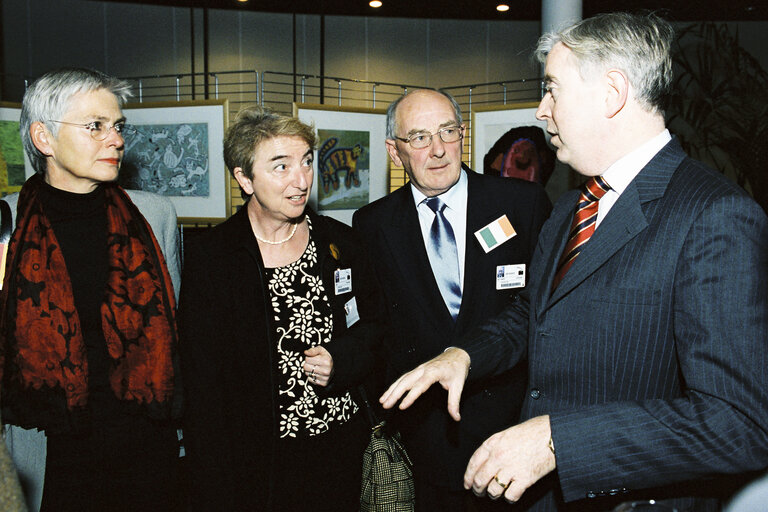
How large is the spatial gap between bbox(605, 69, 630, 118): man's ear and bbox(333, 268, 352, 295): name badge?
118 cm

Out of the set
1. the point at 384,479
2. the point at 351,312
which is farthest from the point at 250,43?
the point at 384,479

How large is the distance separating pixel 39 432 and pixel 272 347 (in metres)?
0.80

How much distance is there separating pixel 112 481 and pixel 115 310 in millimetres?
583

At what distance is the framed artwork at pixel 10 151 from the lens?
11.5 feet

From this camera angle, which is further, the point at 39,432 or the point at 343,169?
the point at 343,169

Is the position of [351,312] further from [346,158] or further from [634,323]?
[346,158]

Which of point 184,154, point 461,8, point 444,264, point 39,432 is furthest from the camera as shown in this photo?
point 461,8

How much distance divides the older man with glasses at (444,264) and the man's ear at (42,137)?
48.2 inches

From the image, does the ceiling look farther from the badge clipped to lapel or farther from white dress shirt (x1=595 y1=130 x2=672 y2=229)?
white dress shirt (x1=595 y1=130 x2=672 y2=229)

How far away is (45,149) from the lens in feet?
6.23

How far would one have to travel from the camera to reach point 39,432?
1.82m

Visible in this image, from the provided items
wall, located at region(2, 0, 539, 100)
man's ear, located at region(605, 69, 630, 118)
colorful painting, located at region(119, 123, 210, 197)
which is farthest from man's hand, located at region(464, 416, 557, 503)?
wall, located at region(2, 0, 539, 100)

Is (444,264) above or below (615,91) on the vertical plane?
below

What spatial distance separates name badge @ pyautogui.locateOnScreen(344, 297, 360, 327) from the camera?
2.17m
